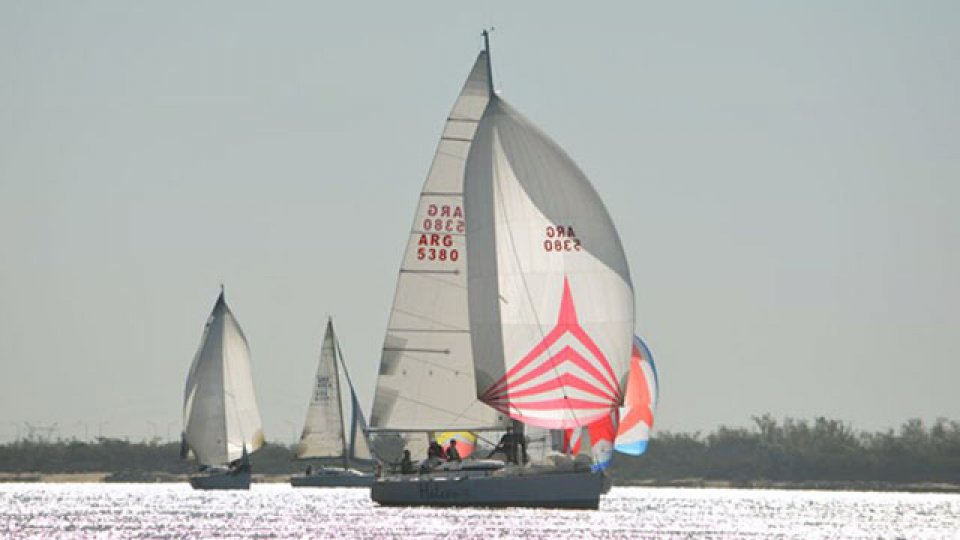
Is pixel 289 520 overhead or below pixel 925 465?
below

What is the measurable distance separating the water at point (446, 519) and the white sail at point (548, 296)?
3.84 meters

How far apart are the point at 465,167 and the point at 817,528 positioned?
1652 centimetres

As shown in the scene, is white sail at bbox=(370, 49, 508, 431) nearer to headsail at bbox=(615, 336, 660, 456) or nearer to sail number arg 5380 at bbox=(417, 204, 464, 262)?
sail number arg 5380 at bbox=(417, 204, 464, 262)

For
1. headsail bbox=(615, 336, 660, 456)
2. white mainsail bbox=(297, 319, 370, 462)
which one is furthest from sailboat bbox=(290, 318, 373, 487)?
headsail bbox=(615, 336, 660, 456)

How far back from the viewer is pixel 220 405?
110 m

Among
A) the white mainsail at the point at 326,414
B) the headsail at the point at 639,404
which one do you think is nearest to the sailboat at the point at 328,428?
the white mainsail at the point at 326,414

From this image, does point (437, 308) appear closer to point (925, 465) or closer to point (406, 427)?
point (406, 427)

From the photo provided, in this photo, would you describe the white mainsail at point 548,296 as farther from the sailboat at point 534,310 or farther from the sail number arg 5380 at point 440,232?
the sail number arg 5380 at point 440,232

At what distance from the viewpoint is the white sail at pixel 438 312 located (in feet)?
224

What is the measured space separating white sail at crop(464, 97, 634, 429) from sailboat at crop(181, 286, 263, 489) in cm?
4653

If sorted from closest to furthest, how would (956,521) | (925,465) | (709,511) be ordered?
(956,521)
(709,511)
(925,465)

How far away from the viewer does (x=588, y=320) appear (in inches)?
2511

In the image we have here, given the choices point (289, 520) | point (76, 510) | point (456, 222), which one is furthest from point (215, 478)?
point (456, 222)

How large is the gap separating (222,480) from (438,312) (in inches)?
1796
